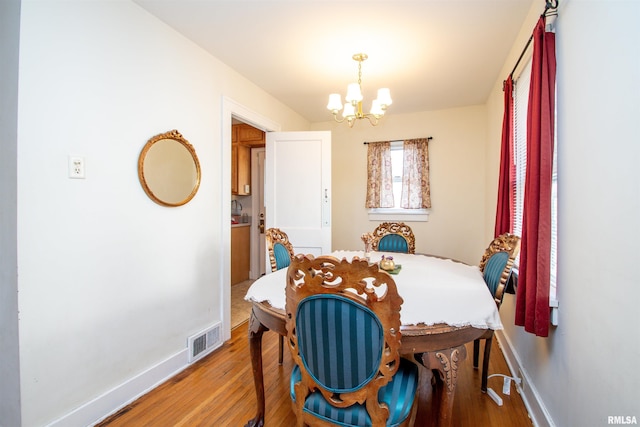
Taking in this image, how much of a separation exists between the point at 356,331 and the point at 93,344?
5.41ft

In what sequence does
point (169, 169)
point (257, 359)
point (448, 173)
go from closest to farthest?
point (257, 359), point (169, 169), point (448, 173)

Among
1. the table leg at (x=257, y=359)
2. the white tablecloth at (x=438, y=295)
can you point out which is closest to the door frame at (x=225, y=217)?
the white tablecloth at (x=438, y=295)

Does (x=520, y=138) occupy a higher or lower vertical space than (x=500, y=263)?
higher

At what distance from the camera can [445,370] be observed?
117 cm

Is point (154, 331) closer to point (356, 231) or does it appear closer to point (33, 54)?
point (33, 54)

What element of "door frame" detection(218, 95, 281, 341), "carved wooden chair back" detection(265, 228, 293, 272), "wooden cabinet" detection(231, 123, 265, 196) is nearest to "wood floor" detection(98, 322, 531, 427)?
"door frame" detection(218, 95, 281, 341)

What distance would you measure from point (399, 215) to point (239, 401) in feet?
10.0

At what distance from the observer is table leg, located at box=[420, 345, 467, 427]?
45.9 inches

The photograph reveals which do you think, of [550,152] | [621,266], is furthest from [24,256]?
[550,152]

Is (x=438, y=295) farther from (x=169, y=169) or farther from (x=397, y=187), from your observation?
(x=397, y=187)

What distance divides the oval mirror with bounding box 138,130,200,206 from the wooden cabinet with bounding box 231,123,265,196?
2.13 m

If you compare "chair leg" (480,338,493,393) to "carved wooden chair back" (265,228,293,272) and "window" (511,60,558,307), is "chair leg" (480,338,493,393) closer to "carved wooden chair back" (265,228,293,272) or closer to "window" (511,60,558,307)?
"window" (511,60,558,307)

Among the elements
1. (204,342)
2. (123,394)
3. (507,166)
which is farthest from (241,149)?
(507,166)

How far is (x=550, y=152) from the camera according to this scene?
4.57ft
